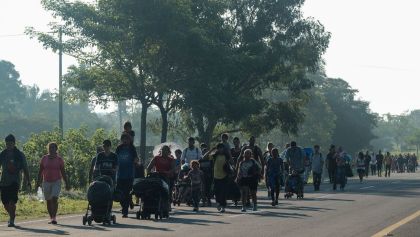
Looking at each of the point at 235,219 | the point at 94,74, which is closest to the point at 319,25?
the point at 94,74

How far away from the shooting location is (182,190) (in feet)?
93.9

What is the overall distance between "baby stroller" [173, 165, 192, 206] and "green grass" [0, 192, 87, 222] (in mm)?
2562

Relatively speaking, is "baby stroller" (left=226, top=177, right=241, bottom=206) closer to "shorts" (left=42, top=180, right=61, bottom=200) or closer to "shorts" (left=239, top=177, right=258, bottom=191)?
"shorts" (left=239, top=177, right=258, bottom=191)

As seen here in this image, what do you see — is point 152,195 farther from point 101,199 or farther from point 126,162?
point 101,199

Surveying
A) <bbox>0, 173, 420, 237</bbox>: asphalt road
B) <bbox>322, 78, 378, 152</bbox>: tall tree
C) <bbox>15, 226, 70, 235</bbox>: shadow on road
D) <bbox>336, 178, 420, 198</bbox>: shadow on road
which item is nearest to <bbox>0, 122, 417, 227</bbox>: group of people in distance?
<bbox>0, 173, 420, 237</bbox>: asphalt road

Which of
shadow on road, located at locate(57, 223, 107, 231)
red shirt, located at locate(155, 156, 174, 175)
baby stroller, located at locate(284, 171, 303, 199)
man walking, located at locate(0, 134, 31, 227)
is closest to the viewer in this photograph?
shadow on road, located at locate(57, 223, 107, 231)

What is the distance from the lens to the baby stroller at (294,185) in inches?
1292

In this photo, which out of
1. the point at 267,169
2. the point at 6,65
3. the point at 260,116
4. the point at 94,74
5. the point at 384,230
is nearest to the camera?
the point at 384,230

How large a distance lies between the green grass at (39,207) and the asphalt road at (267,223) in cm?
187

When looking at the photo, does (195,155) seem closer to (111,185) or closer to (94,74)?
(111,185)

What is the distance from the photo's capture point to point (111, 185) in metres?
21.2

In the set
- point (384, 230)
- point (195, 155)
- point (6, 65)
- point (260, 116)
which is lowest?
point (384, 230)

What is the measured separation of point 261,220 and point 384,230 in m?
3.74

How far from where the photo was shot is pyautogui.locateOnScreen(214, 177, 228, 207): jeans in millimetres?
25484
